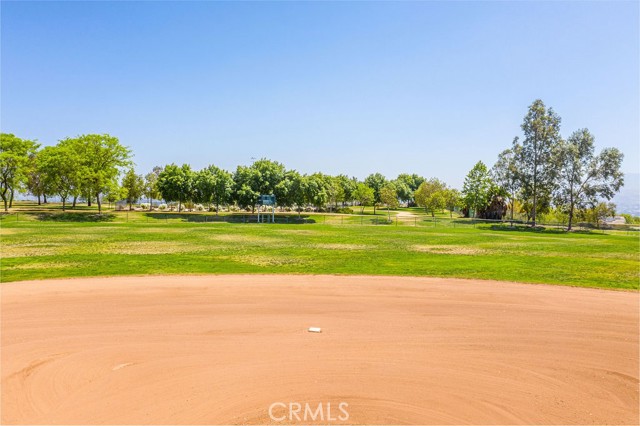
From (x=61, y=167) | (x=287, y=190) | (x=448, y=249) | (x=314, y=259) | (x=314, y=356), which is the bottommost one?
(x=314, y=356)

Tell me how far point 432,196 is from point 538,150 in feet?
88.4

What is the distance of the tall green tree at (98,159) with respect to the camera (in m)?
68.7

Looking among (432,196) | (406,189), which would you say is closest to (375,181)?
(406,189)

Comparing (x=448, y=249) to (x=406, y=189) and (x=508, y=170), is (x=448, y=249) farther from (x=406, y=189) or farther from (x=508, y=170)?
(x=406, y=189)

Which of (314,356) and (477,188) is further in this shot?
(477,188)

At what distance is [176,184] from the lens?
85750mm

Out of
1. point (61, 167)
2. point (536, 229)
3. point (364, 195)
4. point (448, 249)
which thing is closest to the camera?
point (448, 249)

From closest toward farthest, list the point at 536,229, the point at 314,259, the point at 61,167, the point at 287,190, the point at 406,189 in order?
the point at 314,259 → the point at 536,229 → the point at 61,167 → the point at 287,190 → the point at 406,189

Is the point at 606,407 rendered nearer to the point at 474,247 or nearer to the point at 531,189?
the point at 474,247

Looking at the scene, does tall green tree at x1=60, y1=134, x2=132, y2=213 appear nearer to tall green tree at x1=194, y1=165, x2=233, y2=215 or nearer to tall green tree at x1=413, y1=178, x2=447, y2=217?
tall green tree at x1=194, y1=165, x2=233, y2=215

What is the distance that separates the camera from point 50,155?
69375 millimetres

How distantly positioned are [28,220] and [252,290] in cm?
5951

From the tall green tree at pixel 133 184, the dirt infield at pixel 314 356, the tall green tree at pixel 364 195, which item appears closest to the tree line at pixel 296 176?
the tall green tree at pixel 133 184

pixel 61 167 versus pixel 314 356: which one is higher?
pixel 61 167
